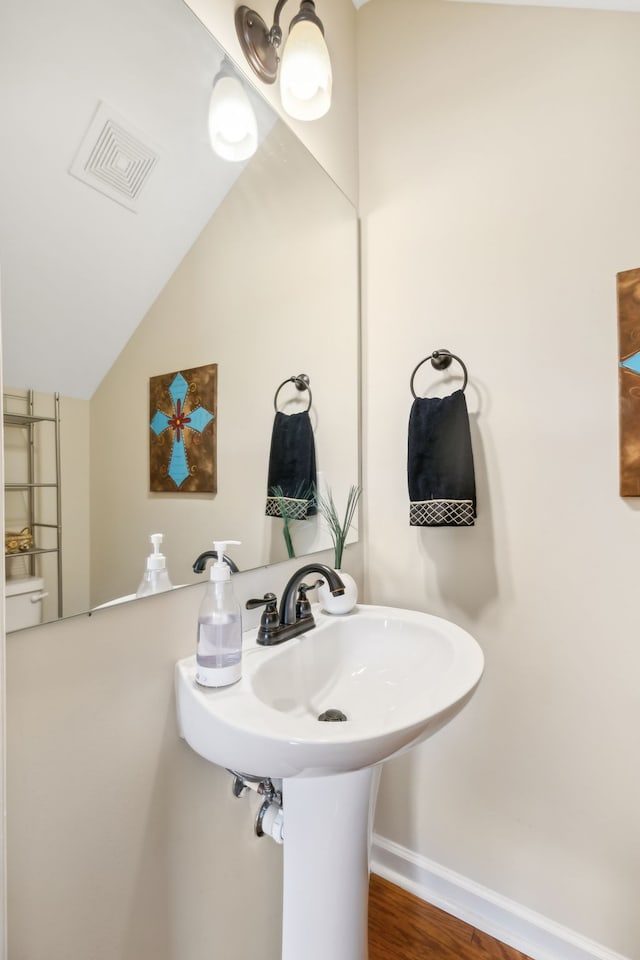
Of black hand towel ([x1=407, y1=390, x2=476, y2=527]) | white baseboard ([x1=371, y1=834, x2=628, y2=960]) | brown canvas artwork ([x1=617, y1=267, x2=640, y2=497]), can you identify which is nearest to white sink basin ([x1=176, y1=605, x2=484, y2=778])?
black hand towel ([x1=407, y1=390, x2=476, y2=527])

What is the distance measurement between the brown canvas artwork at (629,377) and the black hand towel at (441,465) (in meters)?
0.33

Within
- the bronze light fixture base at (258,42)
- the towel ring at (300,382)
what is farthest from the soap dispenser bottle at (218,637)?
the bronze light fixture base at (258,42)

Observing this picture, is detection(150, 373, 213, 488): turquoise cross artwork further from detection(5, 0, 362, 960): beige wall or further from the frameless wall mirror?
detection(5, 0, 362, 960): beige wall

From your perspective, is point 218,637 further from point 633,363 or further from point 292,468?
point 633,363

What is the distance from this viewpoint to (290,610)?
3.06 ft

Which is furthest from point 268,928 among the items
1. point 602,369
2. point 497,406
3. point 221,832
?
point 602,369

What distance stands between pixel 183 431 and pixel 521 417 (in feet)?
2.73

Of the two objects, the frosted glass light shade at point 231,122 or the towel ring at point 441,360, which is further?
the towel ring at point 441,360

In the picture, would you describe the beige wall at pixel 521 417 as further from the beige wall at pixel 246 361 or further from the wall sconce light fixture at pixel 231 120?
the wall sconce light fixture at pixel 231 120

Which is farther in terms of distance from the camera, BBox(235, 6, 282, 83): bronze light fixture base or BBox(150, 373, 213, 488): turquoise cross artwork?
BBox(235, 6, 282, 83): bronze light fixture base

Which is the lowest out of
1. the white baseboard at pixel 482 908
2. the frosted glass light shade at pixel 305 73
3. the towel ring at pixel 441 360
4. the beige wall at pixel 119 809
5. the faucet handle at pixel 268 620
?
the white baseboard at pixel 482 908

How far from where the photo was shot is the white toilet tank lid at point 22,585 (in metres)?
0.58

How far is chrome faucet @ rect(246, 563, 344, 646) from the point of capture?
34.9 inches

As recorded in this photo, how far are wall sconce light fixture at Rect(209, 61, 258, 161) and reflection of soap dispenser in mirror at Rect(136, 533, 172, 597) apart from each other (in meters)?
0.81
